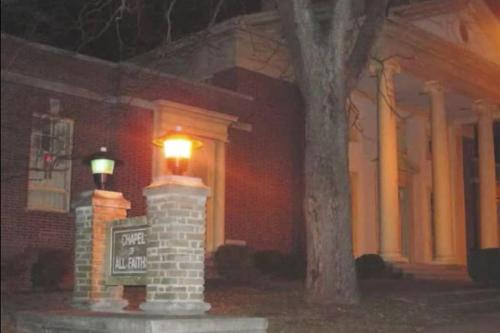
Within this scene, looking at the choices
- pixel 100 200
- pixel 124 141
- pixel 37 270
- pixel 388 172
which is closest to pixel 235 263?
pixel 124 141

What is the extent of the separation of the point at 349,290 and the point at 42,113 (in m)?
7.75

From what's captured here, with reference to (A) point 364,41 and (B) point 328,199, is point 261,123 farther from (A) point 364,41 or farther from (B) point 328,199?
(B) point 328,199

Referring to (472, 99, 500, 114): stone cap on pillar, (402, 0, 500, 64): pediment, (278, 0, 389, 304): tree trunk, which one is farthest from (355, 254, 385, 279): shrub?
(472, 99, 500, 114): stone cap on pillar

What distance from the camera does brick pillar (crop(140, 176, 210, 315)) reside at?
7.85 metres

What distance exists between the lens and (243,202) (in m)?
20.0

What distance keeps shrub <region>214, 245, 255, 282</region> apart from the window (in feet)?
12.2

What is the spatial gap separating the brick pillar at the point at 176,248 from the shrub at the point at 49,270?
703 centimetres

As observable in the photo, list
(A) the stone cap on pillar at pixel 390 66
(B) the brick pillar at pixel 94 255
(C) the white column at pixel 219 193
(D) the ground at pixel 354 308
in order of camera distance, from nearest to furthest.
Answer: (B) the brick pillar at pixel 94 255, (D) the ground at pixel 354 308, (C) the white column at pixel 219 193, (A) the stone cap on pillar at pixel 390 66

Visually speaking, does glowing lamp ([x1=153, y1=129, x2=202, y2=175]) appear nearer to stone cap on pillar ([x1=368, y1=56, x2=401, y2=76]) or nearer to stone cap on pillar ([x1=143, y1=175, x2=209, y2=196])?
stone cap on pillar ([x1=143, y1=175, x2=209, y2=196])

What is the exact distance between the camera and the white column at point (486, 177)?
25.2 m

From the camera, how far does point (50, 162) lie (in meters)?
15.5

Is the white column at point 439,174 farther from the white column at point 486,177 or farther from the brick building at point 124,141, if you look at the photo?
the brick building at point 124,141

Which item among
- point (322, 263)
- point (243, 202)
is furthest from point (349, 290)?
point (243, 202)

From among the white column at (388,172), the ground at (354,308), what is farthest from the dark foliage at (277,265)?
the ground at (354,308)
